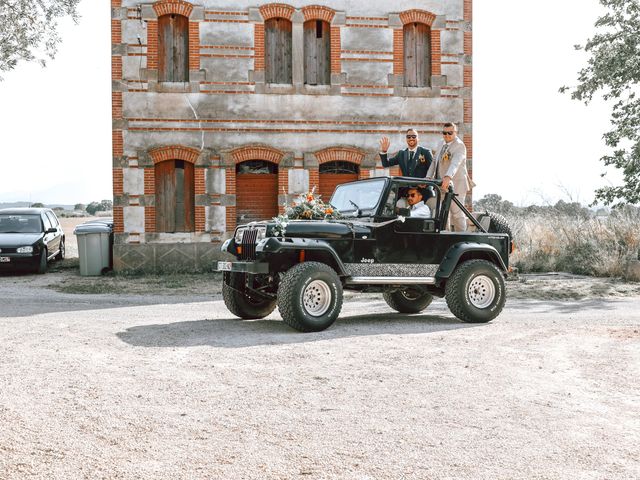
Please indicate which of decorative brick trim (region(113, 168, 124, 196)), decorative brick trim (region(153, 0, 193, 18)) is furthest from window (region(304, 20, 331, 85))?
decorative brick trim (region(113, 168, 124, 196))

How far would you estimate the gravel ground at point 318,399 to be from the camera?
15.0ft

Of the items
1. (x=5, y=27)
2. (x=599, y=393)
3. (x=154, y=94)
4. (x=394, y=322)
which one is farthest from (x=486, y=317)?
(x=5, y=27)

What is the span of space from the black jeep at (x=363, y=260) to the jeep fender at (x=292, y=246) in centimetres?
1

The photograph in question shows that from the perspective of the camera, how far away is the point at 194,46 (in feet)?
67.9

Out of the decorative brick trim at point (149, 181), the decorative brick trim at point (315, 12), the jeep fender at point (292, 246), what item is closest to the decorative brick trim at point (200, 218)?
the decorative brick trim at point (149, 181)

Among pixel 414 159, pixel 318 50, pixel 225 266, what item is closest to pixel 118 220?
pixel 318 50

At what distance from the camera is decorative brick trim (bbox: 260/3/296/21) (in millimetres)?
20969

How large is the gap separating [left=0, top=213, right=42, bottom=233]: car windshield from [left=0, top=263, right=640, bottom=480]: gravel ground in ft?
35.1

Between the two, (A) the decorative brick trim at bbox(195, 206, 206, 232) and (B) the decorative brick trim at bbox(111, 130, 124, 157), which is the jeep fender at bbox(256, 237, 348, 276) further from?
(B) the decorative brick trim at bbox(111, 130, 124, 157)

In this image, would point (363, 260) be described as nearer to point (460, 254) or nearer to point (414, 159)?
point (460, 254)

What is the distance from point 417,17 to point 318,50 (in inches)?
117

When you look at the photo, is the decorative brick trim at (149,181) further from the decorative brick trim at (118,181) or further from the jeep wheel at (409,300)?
the jeep wheel at (409,300)

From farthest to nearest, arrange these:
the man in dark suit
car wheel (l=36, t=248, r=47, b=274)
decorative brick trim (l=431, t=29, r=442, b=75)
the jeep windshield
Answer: decorative brick trim (l=431, t=29, r=442, b=75)
car wheel (l=36, t=248, r=47, b=274)
the man in dark suit
the jeep windshield

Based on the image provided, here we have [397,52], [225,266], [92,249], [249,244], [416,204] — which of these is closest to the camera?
[249,244]
